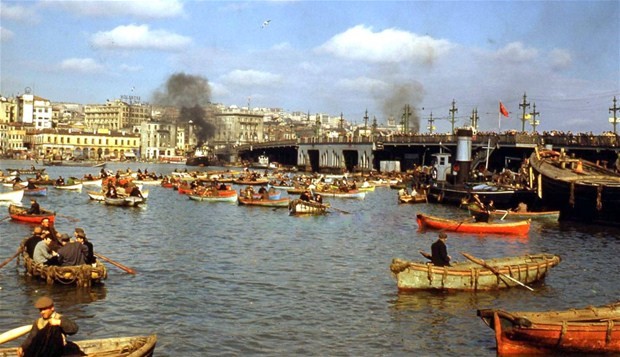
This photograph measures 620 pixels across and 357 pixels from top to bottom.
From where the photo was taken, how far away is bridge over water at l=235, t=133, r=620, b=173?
87.8m

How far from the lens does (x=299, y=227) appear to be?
153 ft

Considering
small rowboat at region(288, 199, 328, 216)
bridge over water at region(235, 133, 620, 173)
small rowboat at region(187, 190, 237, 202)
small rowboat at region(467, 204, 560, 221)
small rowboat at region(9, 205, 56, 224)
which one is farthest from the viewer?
bridge over water at region(235, 133, 620, 173)

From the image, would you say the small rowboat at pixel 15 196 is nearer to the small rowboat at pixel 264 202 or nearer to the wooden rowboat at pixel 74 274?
the small rowboat at pixel 264 202

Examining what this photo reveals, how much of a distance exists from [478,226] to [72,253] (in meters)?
26.0

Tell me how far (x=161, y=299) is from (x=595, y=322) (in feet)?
45.9

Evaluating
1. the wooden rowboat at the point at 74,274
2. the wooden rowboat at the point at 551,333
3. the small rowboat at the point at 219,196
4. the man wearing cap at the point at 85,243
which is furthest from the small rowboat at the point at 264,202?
the wooden rowboat at the point at 551,333

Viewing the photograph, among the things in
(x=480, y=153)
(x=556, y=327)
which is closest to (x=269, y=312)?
(x=556, y=327)

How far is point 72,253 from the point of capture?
24.6 meters

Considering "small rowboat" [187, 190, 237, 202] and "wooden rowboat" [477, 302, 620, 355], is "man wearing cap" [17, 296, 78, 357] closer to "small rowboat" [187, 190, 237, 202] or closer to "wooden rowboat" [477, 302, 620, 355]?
"wooden rowboat" [477, 302, 620, 355]

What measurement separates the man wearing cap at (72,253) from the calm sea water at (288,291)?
3.13 feet

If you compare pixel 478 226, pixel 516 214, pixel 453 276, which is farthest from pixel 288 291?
pixel 516 214

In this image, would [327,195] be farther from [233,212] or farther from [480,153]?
[480,153]

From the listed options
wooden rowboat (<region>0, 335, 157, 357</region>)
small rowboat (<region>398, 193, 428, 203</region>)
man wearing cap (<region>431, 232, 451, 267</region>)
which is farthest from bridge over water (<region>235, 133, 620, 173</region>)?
wooden rowboat (<region>0, 335, 157, 357</region>)

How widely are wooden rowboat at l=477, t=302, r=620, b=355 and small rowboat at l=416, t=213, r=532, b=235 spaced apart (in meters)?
24.6
